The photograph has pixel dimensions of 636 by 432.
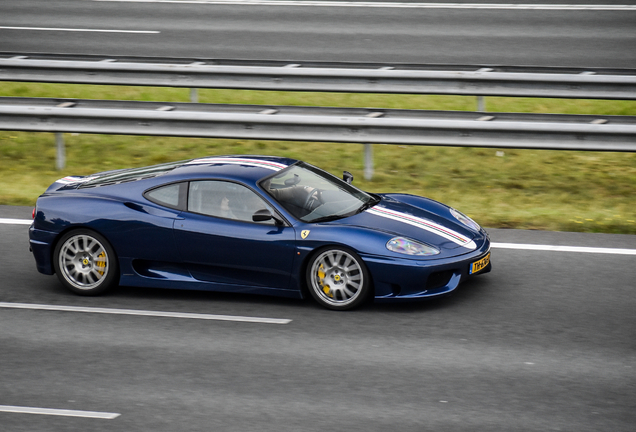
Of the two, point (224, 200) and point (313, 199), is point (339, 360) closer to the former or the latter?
point (313, 199)

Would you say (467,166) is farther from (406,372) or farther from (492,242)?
(406,372)

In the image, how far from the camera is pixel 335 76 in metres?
13.0

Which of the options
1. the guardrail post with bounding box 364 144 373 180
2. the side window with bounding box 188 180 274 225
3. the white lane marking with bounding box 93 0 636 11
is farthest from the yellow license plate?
the white lane marking with bounding box 93 0 636 11

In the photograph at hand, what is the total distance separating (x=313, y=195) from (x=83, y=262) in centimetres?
218

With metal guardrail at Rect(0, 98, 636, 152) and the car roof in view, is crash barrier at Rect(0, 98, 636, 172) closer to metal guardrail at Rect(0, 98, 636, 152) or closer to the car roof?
metal guardrail at Rect(0, 98, 636, 152)

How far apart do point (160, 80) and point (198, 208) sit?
6.61 meters

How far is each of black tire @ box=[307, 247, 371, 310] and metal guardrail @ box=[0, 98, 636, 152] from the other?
4.01m

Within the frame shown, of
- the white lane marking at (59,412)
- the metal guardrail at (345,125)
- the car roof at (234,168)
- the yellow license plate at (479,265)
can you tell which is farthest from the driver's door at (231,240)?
the metal guardrail at (345,125)

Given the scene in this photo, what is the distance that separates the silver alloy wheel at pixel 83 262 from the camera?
762cm

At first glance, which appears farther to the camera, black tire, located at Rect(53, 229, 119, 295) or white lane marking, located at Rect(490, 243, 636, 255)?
white lane marking, located at Rect(490, 243, 636, 255)

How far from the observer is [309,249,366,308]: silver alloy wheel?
7.05 metres

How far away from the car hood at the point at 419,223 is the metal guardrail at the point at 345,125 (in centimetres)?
276

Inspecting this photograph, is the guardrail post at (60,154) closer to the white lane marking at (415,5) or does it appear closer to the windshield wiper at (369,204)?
the windshield wiper at (369,204)

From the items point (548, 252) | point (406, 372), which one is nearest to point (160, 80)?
point (548, 252)
